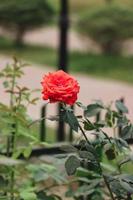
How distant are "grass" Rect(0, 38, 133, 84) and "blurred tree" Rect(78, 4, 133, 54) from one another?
339 mm

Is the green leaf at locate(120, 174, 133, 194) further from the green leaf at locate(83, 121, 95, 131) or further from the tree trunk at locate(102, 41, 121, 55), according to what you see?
the tree trunk at locate(102, 41, 121, 55)

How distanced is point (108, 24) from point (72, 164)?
9.71 metres

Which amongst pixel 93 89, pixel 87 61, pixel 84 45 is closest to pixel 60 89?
pixel 93 89

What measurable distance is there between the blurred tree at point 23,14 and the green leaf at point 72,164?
443 inches

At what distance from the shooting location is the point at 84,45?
1294cm

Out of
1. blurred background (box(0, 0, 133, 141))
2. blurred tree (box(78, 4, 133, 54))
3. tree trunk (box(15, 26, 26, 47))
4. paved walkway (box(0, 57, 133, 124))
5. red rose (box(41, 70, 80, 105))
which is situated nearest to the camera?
red rose (box(41, 70, 80, 105))

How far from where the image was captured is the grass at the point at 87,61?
10555mm

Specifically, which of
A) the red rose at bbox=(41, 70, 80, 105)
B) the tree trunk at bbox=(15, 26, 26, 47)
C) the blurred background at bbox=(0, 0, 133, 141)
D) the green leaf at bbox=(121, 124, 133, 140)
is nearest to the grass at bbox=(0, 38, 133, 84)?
the blurred background at bbox=(0, 0, 133, 141)

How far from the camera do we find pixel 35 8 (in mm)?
13484

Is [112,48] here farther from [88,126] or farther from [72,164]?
[72,164]

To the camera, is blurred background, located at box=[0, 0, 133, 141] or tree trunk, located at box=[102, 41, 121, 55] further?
tree trunk, located at box=[102, 41, 121, 55]

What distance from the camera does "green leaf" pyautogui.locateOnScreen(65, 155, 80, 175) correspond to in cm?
229

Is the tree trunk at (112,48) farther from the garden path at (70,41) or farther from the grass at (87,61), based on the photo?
the grass at (87,61)

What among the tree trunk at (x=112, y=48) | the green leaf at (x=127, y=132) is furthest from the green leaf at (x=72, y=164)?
the tree trunk at (x=112, y=48)
